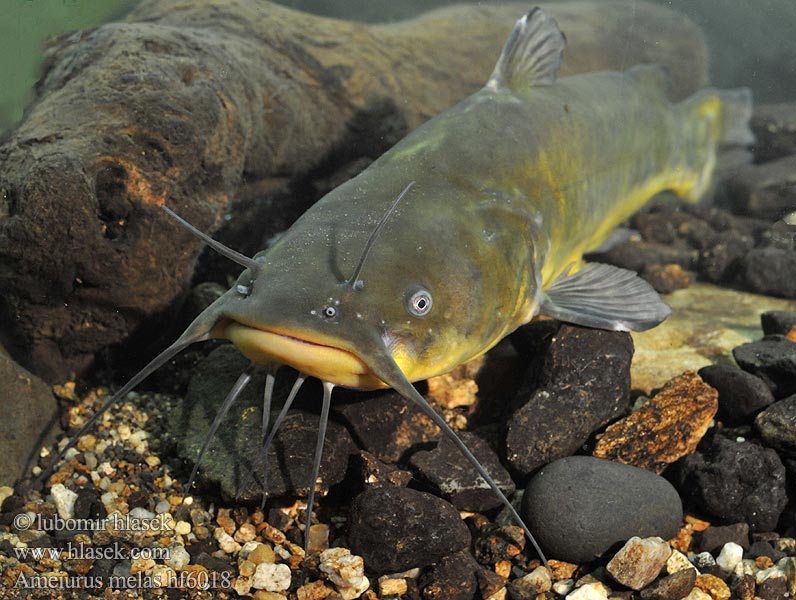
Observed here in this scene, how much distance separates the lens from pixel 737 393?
2.62 meters

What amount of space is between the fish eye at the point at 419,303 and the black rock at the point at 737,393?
4.72 ft

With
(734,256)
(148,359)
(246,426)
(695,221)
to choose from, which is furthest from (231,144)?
(695,221)

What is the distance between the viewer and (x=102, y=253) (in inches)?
104

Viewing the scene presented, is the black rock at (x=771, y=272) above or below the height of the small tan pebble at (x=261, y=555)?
below

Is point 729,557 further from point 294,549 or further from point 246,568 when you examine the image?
point 246,568

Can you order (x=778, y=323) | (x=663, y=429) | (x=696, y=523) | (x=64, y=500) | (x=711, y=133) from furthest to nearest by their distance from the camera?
1. (x=711, y=133)
2. (x=778, y=323)
3. (x=663, y=429)
4. (x=696, y=523)
5. (x=64, y=500)

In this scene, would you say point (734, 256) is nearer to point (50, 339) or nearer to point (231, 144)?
point (231, 144)

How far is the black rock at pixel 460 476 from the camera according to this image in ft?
7.38

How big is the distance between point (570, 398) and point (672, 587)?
756 mm

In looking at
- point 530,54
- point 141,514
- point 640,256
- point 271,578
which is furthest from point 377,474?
point 640,256

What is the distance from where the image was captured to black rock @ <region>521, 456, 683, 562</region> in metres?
2.14

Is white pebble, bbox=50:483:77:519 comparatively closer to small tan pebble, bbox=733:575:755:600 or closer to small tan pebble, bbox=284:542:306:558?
small tan pebble, bbox=284:542:306:558

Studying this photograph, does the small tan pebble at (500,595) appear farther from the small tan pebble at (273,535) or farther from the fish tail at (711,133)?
the fish tail at (711,133)

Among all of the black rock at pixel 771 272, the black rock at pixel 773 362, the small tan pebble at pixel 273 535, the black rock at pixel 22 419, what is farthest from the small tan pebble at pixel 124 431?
the black rock at pixel 771 272
